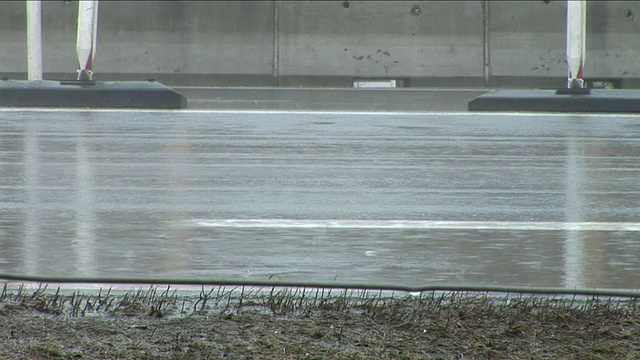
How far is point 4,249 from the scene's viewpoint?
19.4 ft

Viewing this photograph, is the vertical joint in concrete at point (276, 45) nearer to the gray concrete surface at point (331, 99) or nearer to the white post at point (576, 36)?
the gray concrete surface at point (331, 99)

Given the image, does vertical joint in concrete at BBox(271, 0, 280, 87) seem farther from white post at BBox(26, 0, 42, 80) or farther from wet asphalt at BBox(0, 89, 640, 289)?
wet asphalt at BBox(0, 89, 640, 289)

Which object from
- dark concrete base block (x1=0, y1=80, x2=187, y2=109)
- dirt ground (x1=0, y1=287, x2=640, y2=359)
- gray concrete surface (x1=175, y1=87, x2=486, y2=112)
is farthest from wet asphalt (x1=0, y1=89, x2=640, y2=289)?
gray concrete surface (x1=175, y1=87, x2=486, y2=112)

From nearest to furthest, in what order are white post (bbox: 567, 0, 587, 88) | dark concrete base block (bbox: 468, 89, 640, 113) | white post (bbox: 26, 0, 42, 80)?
dark concrete base block (bbox: 468, 89, 640, 113) < white post (bbox: 567, 0, 587, 88) < white post (bbox: 26, 0, 42, 80)

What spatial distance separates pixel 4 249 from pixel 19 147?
4.68 m

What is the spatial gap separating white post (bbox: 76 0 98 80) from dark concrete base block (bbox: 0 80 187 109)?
18cm

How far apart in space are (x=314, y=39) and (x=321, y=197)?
421 inches

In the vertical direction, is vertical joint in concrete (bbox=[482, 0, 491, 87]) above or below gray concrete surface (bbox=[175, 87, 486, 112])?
above

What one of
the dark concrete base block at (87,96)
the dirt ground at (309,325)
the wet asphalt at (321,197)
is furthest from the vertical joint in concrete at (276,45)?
the dirt ground at (309,325)

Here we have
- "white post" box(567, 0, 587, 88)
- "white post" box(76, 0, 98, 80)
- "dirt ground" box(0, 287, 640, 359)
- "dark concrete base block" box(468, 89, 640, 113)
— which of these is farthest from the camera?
"white post" box(76, 0, 98, 80)

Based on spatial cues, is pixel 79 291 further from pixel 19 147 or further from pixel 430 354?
pixel 19 147

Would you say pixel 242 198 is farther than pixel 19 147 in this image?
No

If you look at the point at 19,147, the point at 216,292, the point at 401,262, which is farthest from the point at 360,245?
the point at 19,147

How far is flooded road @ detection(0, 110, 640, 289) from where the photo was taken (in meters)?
5.59
